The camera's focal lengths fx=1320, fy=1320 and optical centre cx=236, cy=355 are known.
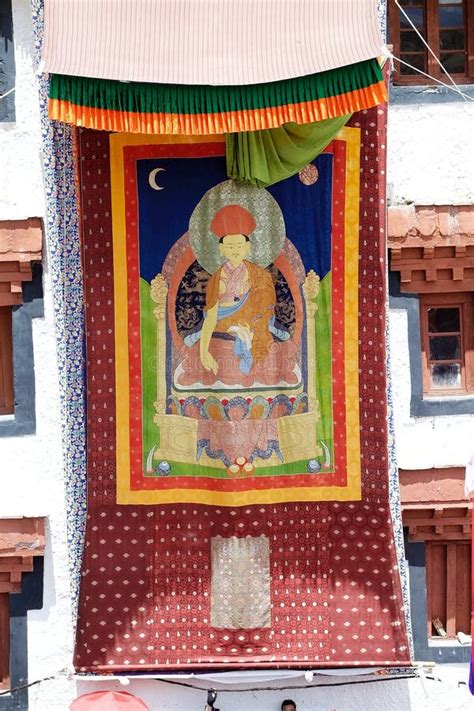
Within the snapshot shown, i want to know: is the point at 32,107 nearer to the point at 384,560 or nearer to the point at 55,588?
the point at 55,588

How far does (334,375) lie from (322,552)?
1068 mm

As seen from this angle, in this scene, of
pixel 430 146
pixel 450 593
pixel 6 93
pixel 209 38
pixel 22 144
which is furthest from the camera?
pixel 450 593

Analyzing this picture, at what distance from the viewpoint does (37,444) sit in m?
8.00

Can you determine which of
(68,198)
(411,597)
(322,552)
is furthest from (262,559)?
(68,198)

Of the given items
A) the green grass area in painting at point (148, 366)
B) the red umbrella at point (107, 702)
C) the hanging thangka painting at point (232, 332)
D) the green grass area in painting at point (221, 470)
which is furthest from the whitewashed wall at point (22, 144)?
the red umbrella at point (107, 702)

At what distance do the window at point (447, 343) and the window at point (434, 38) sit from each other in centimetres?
135

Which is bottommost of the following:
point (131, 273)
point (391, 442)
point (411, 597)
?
point (411, 597)

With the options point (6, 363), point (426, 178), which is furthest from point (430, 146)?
point (6, 363)

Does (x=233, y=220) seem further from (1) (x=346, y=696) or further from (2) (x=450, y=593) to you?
(1) (x=346, y=696)

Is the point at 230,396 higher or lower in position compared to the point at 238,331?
lower

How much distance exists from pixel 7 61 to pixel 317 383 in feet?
8.79

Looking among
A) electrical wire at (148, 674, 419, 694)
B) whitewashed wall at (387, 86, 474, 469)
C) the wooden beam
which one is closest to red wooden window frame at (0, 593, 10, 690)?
electrical wire at (148, 674, 419, 694)

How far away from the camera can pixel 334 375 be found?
26.0ft

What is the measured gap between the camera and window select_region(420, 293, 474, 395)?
8141 mm
